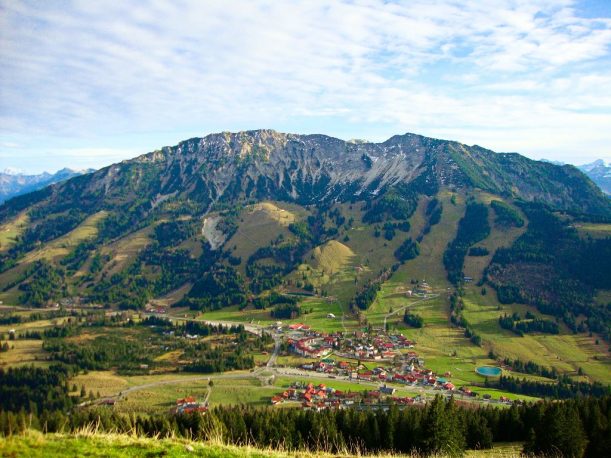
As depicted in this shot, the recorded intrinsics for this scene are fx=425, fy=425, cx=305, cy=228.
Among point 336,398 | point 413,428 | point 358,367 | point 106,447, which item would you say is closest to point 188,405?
point 336,398

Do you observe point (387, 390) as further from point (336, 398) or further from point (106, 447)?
point (106, 447)

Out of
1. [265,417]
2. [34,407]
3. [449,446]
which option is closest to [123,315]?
[34,407]

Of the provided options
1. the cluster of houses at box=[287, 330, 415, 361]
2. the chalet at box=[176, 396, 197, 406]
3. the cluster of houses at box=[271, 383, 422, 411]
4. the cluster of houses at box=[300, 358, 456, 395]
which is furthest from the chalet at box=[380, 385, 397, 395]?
the chalet at box=[176, 396, 197, 406]

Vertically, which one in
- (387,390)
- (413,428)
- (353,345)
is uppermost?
(413,428)

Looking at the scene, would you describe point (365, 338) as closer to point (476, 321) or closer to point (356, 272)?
point (476, 321)

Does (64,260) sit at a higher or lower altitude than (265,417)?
higher

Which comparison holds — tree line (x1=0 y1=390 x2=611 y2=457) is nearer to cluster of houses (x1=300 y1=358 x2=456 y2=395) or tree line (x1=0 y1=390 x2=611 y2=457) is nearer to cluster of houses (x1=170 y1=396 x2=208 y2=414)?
cluster of houses (x1=170 y1=396 x2=208 y2=414)
